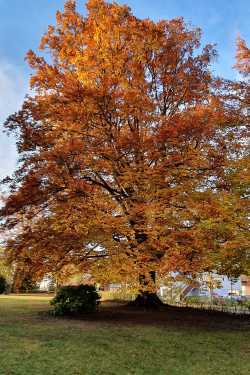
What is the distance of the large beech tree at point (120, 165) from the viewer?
Answer: 1457cm

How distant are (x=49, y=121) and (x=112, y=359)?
11.1 metres

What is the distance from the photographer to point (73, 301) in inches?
719

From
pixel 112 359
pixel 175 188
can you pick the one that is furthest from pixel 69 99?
pixel 112 359

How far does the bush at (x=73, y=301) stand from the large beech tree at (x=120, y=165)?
8.48 ft

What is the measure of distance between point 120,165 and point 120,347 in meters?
7.89

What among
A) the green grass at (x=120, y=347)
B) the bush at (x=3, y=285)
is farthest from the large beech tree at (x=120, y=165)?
the bush at (x=3, y=285)

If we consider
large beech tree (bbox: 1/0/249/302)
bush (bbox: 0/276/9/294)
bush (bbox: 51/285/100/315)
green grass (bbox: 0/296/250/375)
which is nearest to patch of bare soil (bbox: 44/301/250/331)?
green grass (bbox: 0/296/250/375)

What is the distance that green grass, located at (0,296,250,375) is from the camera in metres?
8.74

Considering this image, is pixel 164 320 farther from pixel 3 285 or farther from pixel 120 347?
pixel 3 285

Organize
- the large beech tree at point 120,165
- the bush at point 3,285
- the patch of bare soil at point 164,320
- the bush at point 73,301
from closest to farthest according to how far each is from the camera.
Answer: the large beech tree at point 120,165, the patch of bare soil at point 164,320, the bush at point 73,301, the bush at point 3,285

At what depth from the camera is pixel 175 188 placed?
51.9 feet

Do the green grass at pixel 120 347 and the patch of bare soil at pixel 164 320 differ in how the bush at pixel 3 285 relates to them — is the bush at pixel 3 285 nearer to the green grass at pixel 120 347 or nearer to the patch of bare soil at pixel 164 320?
the patch of bare soil at pixel 164 320

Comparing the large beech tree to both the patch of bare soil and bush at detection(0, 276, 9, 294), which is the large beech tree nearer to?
the patch of bare soil

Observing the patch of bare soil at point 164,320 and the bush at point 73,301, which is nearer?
the patch of bare soil at point 164,320
